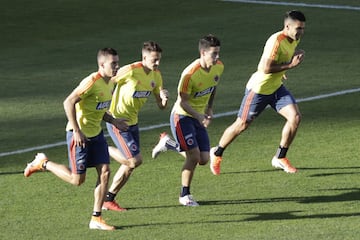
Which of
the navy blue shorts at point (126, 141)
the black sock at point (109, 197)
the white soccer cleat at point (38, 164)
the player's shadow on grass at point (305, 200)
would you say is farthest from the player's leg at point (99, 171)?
the player's shadow on grass at point (305, 200)

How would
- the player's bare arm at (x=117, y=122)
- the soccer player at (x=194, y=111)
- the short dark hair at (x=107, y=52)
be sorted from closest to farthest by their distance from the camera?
the short dark hair at (x=107, y=52) < the player's bare arm at (x=117, y=122) < the soccer player at (x=194, y=111)

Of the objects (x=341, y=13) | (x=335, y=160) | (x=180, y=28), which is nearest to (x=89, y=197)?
(x=335, y=160)

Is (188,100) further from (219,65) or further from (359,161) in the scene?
(359,161)

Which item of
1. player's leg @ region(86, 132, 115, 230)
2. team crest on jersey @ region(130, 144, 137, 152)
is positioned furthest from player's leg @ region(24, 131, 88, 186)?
team crest on jersey @ region(130, 144, 137, 152)

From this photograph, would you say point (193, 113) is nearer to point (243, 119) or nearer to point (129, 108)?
point (129, 108)

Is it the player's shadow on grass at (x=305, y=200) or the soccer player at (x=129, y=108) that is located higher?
the soccer player at (x=129, y=108)

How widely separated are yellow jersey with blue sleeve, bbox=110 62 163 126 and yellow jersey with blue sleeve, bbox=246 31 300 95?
215 cm

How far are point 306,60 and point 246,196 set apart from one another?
11328 mm

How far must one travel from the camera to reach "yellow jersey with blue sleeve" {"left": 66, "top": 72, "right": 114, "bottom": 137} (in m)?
13.5

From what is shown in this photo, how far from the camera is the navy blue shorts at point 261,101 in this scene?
54.4ft

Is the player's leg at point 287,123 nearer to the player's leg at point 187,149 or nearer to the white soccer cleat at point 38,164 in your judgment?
the player's leg at point 187,149

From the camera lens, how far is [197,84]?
48.6 ft

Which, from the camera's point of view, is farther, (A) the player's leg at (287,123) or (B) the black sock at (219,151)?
(B) the black sock at (219,151)

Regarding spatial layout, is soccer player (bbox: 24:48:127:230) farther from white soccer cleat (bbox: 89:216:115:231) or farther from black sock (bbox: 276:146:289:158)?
black sock (bbox: 276:146:289:158)
